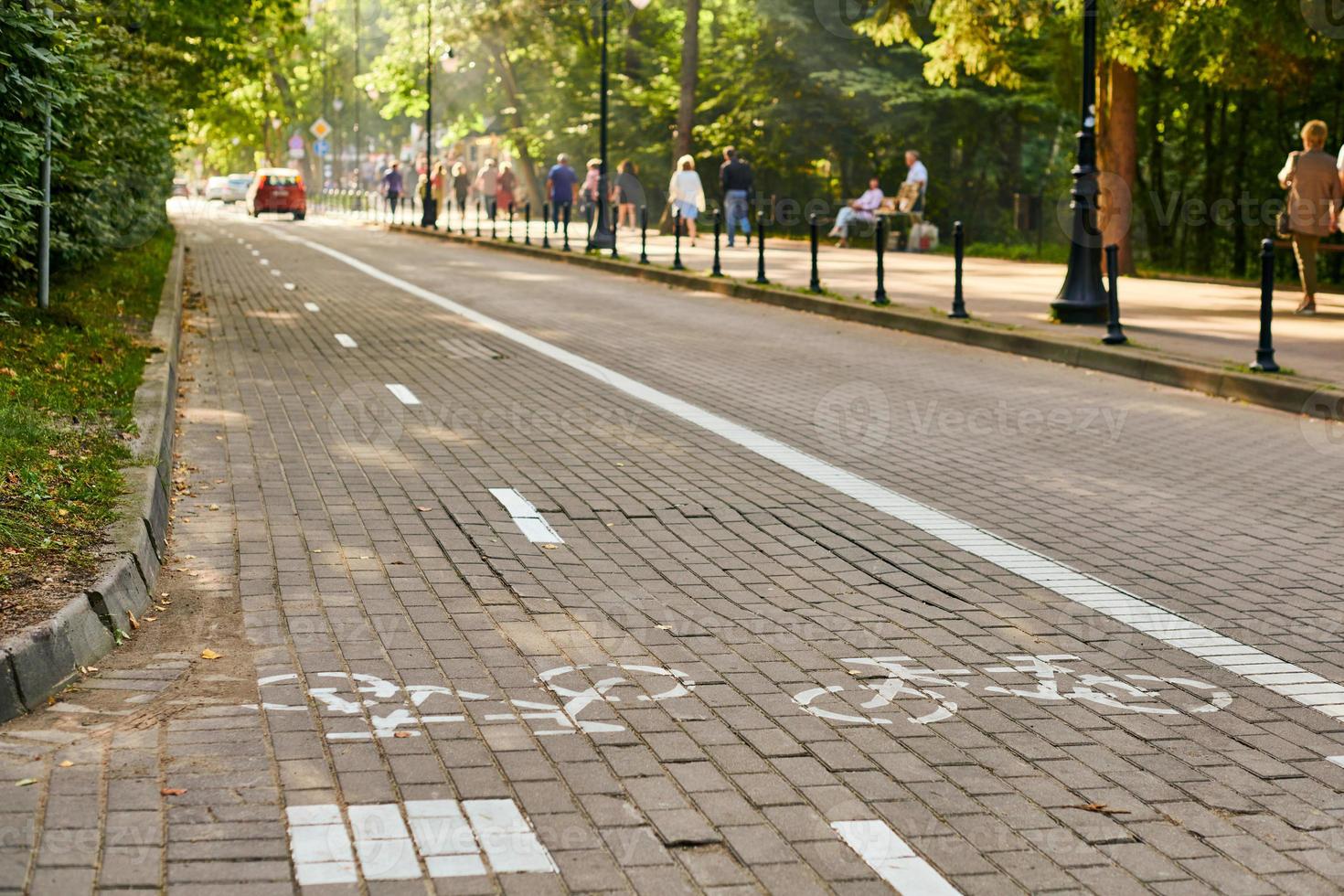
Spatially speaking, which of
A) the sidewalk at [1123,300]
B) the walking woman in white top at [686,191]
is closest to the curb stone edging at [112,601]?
the sidewalk at [1123,300]

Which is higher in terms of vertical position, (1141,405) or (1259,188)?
(1259,188)

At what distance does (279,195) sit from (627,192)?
24227 millimetres

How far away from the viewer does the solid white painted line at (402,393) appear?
497 inches

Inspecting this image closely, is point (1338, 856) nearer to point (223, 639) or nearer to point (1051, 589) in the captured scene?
point (1051, 589)

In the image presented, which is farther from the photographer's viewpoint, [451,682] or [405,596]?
[405,596]

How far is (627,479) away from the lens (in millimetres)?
9438

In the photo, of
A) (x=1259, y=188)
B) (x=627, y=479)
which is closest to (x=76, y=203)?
(x=627, y=479)

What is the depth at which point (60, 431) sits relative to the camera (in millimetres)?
8992

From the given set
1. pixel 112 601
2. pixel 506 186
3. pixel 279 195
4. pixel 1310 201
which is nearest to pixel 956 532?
pixel 112 601

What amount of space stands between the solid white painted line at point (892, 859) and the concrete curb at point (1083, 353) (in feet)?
30.5

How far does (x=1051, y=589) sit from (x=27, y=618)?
3749mm

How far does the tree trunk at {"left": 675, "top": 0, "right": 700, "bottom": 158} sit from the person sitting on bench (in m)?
8.04

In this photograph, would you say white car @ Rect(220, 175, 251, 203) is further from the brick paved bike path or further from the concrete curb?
the brick paved bike path

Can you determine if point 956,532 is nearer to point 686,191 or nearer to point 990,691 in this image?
point 990,691
